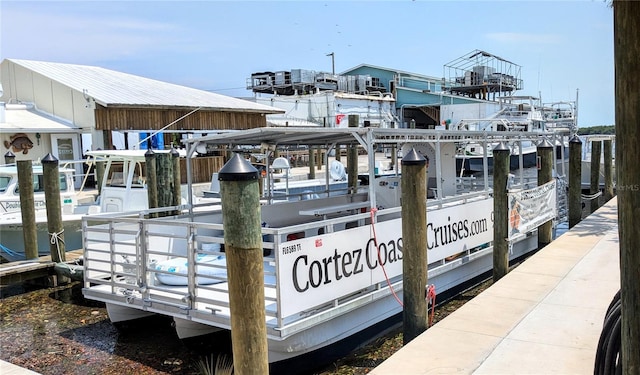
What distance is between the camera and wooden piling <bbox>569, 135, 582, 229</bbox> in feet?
42.1

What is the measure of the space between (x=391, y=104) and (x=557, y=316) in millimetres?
37939

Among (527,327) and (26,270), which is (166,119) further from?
(527,327)

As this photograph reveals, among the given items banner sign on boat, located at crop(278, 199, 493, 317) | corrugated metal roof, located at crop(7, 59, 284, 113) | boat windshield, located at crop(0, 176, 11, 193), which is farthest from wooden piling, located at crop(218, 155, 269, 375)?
corrugated metal roof, located at crop(7, 59, 284, 113)

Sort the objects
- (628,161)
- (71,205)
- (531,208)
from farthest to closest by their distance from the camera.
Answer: (71,205) < (531,208) < (628,161)

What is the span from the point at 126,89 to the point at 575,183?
1833cm

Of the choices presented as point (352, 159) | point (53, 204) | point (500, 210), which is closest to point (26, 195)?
point (53, 204)

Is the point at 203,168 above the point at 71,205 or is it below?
above

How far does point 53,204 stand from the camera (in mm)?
9680

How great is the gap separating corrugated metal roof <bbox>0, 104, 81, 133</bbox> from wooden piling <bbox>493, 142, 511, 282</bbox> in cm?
1726

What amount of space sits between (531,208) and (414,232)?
5.14 meters

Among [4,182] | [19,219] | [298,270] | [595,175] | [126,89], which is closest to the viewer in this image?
[298,270]

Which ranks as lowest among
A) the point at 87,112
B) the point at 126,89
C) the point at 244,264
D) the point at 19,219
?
the point at 19,219

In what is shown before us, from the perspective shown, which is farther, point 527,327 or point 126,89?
point 126,89

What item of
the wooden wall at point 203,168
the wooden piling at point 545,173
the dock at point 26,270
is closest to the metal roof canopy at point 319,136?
the wooden piling at point 545,173
